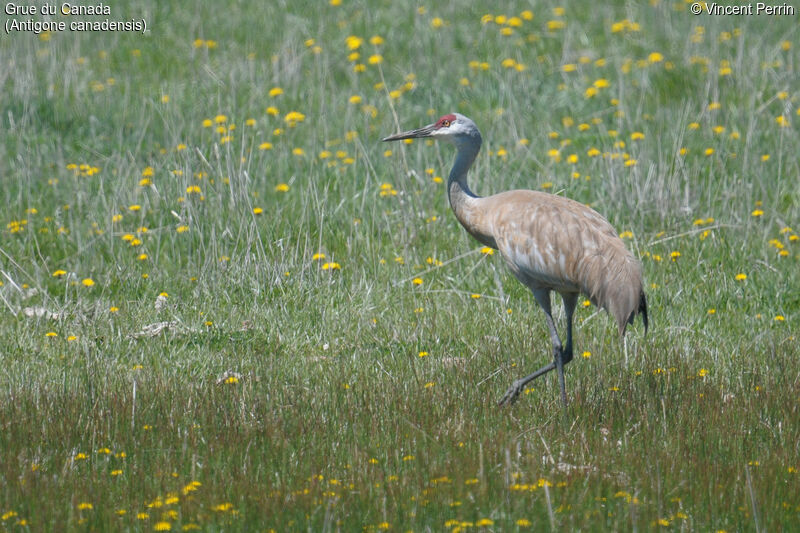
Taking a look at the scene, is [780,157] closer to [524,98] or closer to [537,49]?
[524,98]

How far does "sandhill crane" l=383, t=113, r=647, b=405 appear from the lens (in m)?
5.16

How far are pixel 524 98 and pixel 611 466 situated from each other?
5.77 metres

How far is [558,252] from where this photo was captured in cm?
538

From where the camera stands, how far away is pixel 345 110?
9.67 m

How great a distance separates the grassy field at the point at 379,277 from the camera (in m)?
4.19

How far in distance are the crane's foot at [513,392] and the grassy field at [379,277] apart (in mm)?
64

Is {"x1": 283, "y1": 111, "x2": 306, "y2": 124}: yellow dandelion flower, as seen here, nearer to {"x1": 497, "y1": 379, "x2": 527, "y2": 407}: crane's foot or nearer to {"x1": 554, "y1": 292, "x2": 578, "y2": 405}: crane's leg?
{"x1": 554, "y1": 292, "x2": 578, "y2": 405}: crane's leg

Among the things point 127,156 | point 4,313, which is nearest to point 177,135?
point 127,156

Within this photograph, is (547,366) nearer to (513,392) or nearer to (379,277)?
(513,392)

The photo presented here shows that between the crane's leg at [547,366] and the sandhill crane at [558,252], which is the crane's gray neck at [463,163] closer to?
the sandhill crane at [558,252]

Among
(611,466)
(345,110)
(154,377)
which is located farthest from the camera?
(345,110)

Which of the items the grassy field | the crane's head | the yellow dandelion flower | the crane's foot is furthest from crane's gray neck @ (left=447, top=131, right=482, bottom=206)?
the yellow dandelion flower

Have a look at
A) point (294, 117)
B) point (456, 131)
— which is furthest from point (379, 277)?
point (294, 117)

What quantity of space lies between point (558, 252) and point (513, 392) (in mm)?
722
